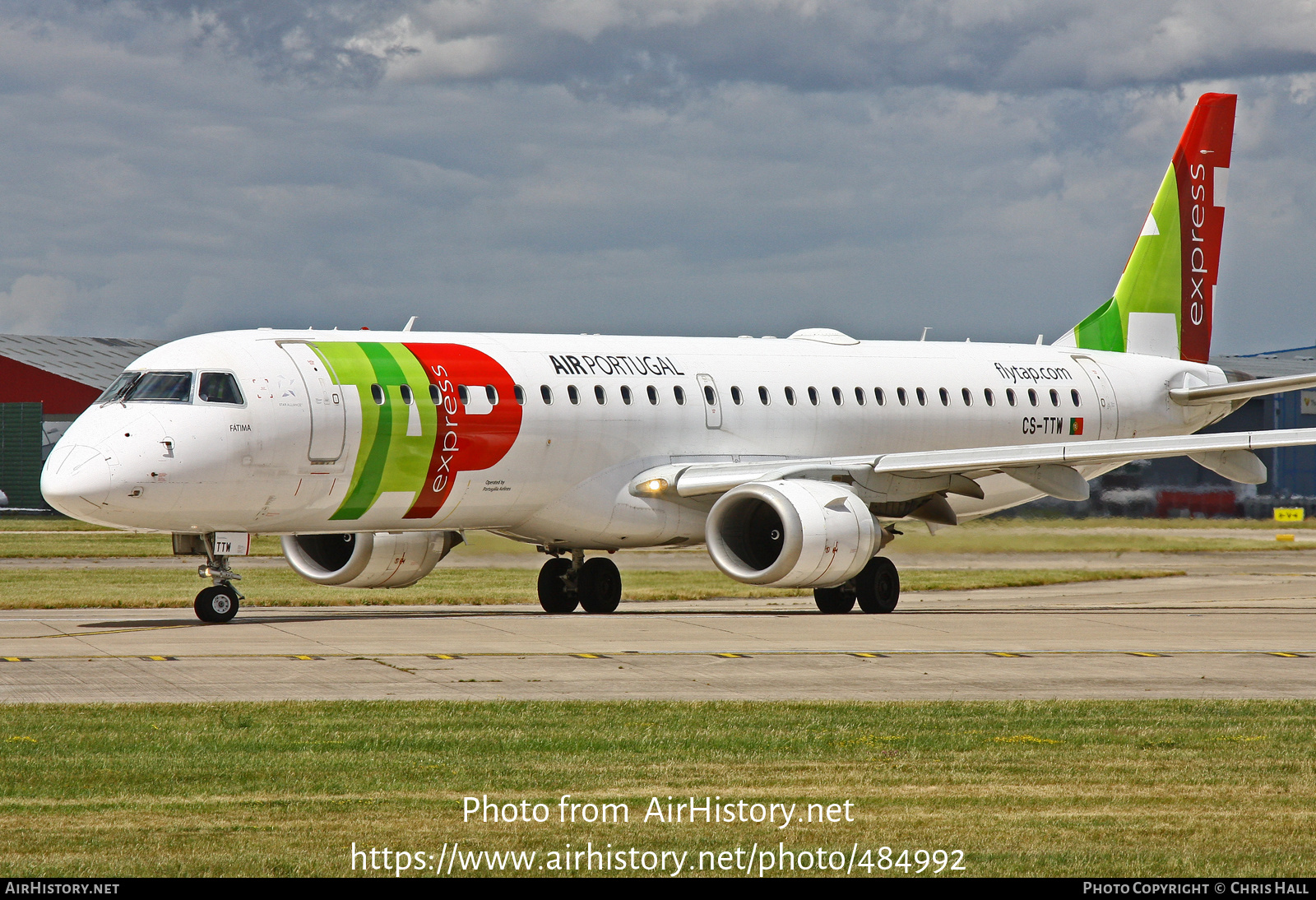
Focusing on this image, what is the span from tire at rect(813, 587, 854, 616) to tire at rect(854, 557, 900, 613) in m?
0.18

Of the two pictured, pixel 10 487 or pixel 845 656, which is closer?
pixel 845 656

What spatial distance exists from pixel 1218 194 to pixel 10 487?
60.4 m

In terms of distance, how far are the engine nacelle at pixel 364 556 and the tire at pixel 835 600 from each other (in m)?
5.90

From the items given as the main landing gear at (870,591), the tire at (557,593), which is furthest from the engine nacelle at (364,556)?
the main landing gear at (870,591)

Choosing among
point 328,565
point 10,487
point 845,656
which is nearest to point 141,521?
point 328,565

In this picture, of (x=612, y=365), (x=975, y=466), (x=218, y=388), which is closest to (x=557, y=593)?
(x=612, y=365)

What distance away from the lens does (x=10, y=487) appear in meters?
78.8

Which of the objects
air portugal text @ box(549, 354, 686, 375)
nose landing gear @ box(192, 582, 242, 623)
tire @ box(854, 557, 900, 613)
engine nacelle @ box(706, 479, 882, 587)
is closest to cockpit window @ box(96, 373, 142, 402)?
nose landing gear @ box(192, 582, 242, 623)

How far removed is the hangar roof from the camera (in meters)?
81.1

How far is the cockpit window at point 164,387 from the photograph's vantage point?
2214 centimetres

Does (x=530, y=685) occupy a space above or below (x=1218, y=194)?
below

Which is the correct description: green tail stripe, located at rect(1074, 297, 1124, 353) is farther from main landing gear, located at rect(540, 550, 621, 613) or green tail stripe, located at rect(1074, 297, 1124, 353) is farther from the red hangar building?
the red hangar building

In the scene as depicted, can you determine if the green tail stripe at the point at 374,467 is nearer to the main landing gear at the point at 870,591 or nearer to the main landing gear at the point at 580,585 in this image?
the main landing gear at the point at 580,585
